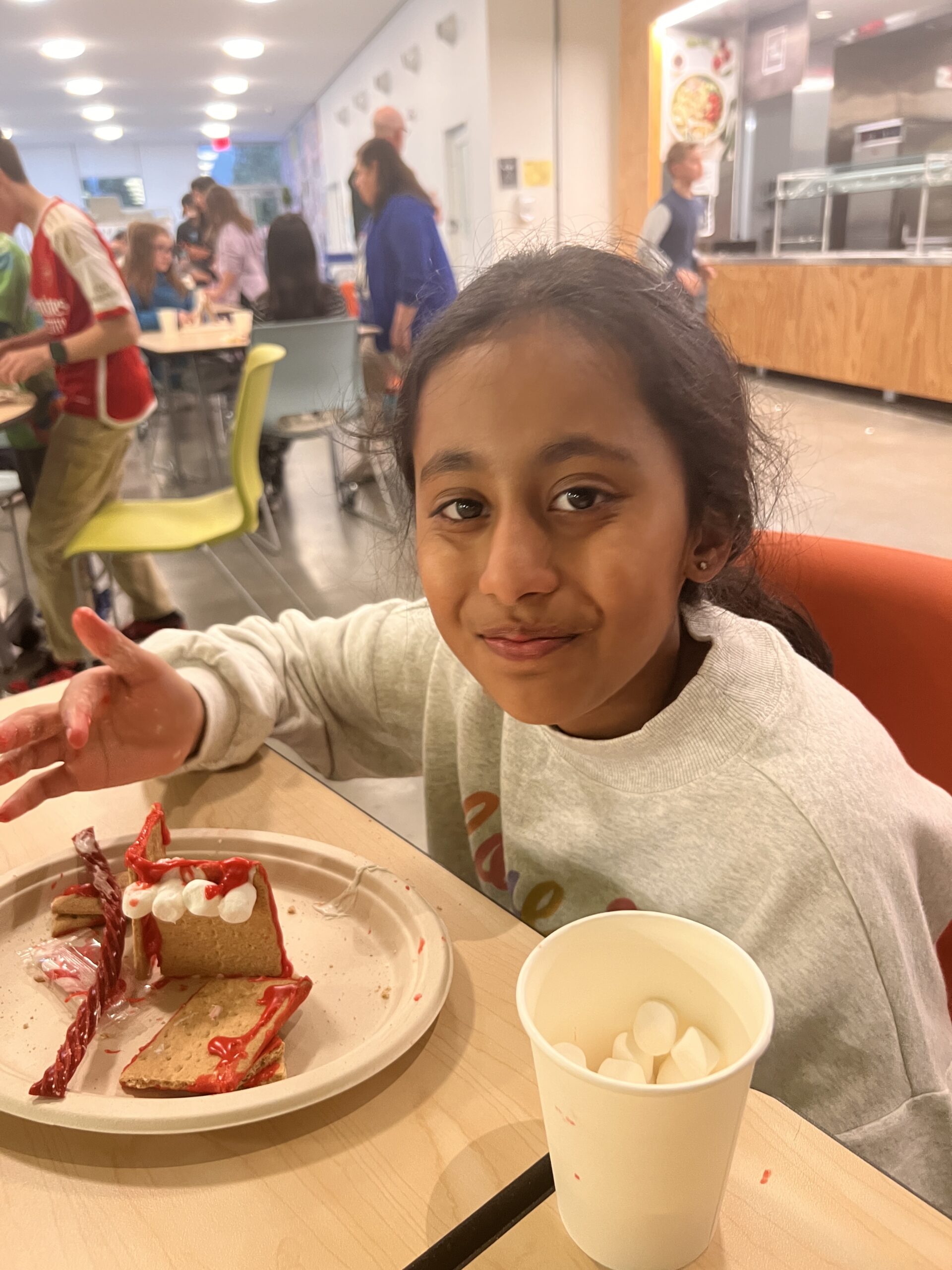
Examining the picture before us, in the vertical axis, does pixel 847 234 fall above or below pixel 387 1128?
above

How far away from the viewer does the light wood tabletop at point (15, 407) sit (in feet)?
7.66

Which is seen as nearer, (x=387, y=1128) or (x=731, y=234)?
(x=387, y=1128)

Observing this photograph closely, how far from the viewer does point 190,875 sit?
1.96 ft

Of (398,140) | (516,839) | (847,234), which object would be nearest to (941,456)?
(847,234)

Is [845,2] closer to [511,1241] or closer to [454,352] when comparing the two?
[454,352]

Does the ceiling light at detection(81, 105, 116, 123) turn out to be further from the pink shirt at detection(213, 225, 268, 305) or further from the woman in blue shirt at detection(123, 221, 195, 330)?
the pink shirt at detection(213, 225, 268, 305)

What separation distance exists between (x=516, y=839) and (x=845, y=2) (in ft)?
12.5

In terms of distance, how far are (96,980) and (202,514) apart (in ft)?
7.48

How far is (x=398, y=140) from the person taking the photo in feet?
12.0

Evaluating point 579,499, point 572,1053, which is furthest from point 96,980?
point 579,499

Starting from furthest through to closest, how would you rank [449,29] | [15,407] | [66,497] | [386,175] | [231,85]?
[449,29] < [386,175] < [231,85] < [66,497] < [15,407]

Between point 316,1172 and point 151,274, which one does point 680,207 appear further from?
point 316,1172

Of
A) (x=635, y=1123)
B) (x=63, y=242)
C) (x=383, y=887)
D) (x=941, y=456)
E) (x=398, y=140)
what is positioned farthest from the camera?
(x=941, y=456)

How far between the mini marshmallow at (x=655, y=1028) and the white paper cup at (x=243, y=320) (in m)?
3.36
